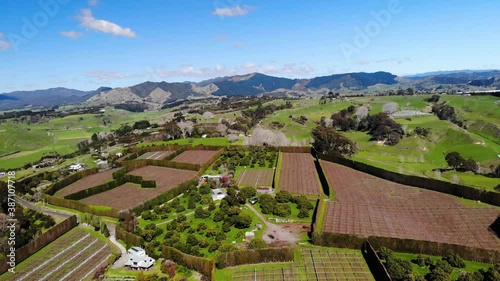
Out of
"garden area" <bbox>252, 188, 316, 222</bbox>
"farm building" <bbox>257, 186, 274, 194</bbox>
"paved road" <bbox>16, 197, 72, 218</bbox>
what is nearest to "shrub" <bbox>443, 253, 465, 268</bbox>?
"garden area" <bbox>252, 188, 316, 222</bbox>

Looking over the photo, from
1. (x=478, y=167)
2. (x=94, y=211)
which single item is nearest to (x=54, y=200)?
(x=94, y=211)

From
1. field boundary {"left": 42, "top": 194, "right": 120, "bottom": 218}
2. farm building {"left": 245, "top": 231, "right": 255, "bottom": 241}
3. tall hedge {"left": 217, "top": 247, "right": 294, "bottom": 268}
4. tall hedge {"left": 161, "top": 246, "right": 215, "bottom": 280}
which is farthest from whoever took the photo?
field boundary {"left": 42, "top": 194, "right": 120, "bottom": 218}

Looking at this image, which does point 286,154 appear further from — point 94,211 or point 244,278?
point 244,278

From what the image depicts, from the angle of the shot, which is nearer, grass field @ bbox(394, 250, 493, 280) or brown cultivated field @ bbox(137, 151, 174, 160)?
grass field @ bbox(394, 250, 493, 280)

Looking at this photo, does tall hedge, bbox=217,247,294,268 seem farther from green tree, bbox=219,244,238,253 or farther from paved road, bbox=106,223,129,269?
paved road, bbox=106,223,129,269

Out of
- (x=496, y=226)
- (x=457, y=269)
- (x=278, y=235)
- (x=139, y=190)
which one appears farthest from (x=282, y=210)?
(x=139, y=190)

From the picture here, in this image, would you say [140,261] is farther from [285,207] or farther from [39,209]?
[39,209]

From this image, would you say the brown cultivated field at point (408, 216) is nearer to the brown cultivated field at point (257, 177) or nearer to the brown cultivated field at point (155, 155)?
the brown cultivated field at point (257, 177)
